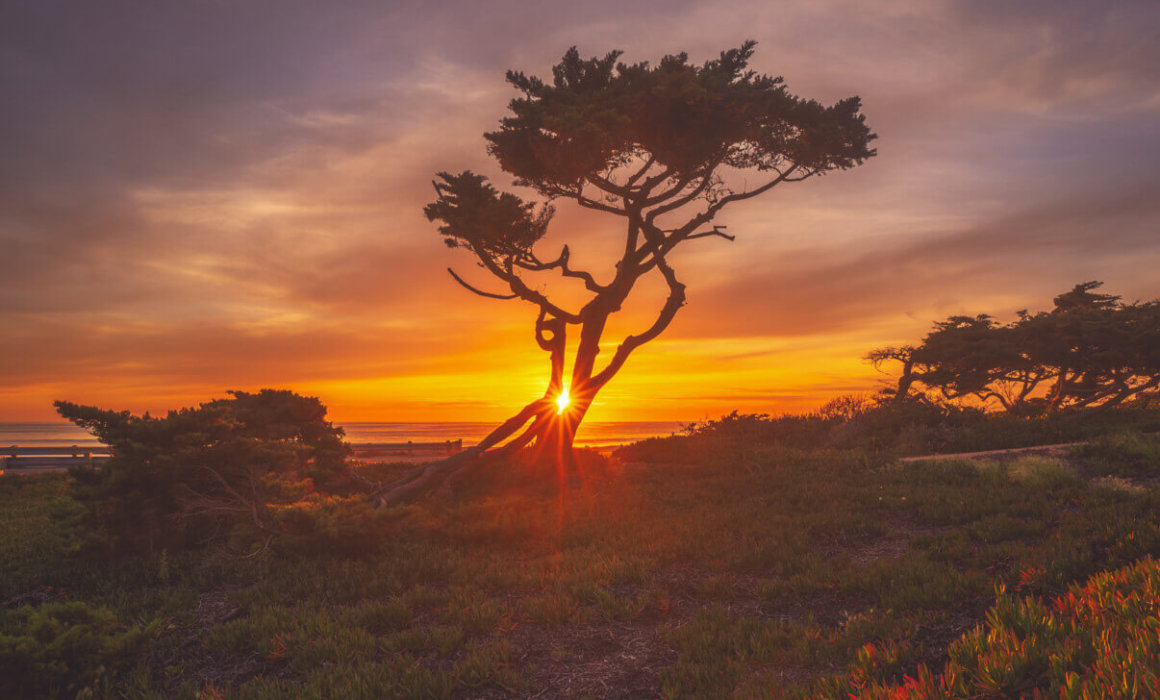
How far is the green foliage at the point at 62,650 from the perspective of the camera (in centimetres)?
513

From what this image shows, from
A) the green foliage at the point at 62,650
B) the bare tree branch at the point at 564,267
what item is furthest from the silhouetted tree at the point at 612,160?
the green foliage at the point at 62,650

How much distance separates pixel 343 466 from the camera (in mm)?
14734

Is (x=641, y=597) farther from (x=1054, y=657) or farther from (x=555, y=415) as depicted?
(x=555, y=415)

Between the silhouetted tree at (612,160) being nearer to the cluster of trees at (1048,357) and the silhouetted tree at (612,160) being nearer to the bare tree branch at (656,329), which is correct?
the bare tree branch at (656,329)

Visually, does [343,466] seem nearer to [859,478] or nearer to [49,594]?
[49,594]

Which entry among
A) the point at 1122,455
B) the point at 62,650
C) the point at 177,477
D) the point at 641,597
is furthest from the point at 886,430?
the point at 62,650

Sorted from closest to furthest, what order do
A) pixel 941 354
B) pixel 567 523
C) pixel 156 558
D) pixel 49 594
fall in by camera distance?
pixel 49 594
pixel 156 558
pixel 567 523
pixel 941 354

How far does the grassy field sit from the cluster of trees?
57.8 feet

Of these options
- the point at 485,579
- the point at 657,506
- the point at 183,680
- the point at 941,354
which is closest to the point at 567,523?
the point at 657,506

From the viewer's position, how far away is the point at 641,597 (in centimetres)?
764

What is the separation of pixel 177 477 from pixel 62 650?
550 cm

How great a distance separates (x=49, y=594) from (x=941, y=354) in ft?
114

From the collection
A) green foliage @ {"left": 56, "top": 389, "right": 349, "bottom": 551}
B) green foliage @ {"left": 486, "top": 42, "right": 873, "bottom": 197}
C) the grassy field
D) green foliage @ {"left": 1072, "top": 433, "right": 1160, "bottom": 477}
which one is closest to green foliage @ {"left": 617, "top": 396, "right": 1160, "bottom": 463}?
green foliage @ {"left": 1072, "top": 433, "right": 1160, "bottom": 477}

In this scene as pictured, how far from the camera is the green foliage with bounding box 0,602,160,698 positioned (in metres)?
5.13
